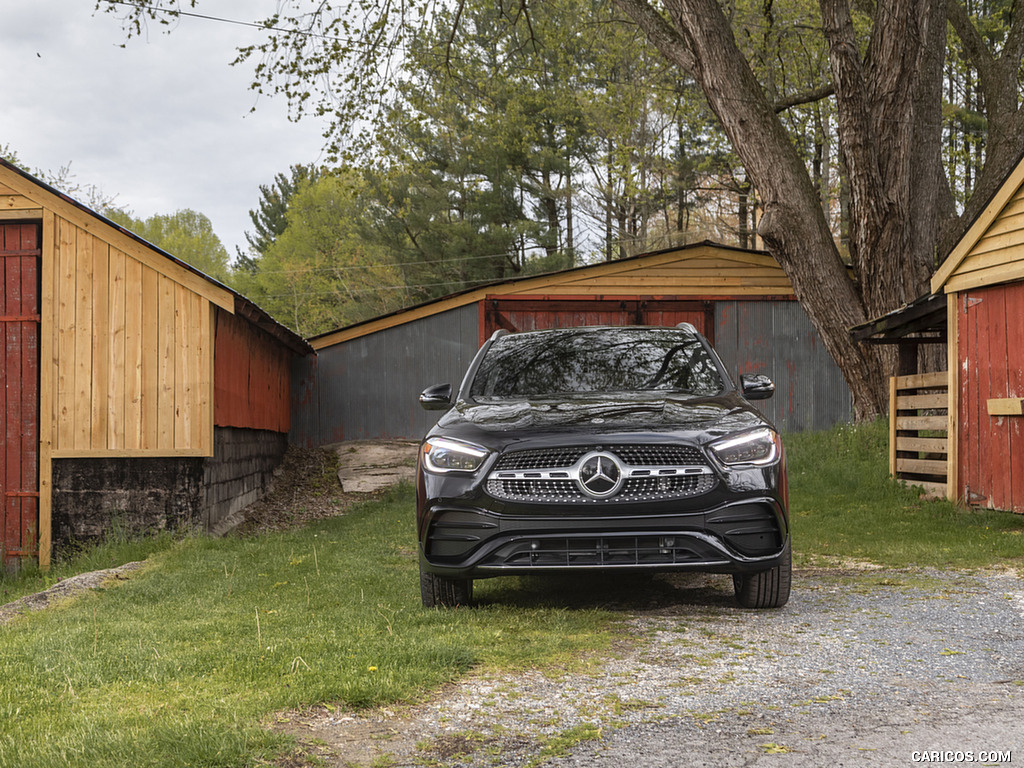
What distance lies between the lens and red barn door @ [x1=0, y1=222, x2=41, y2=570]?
11320 millimetres

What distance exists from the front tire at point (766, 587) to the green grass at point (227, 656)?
0.83 m

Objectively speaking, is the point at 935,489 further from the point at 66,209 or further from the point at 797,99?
the point at 66,209

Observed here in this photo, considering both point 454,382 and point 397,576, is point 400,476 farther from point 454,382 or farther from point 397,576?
point 397,576

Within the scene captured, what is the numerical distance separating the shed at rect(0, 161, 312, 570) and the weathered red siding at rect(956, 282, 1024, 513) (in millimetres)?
8322

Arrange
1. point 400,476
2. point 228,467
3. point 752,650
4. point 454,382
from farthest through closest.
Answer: point 454,382 → point 400,476 → point 228,467 → point 752,650

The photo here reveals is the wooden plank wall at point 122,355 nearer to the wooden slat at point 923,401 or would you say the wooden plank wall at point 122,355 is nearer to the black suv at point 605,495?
the black suv at point 605,495

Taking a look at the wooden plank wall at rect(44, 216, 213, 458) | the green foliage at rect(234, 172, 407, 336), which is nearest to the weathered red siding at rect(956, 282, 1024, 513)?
the wooden plank wall at rect(44, 216, 213, 458)

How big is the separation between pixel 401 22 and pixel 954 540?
13.0 m

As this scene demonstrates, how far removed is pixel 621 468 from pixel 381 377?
568 inches

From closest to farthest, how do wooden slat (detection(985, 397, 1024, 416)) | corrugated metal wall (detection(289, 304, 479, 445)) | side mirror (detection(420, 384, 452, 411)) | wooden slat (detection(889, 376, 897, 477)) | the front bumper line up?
1. the front bumper
2. side mirror (detection(420, 384, 452, 411))
3. wooden slat (detection(985, 397, 1024, 416))
4. wooden slat (detection(889, 376, 897, 477))
5. corrugated metal wall (detection(289, 304, 479, 445))

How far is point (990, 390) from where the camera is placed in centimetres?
1027

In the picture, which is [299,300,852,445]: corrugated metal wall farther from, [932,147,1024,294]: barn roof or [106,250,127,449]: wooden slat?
[106,250,127,449]: wooden slat

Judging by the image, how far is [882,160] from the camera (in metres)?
13.4

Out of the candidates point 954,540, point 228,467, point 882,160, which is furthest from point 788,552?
point 882,160
